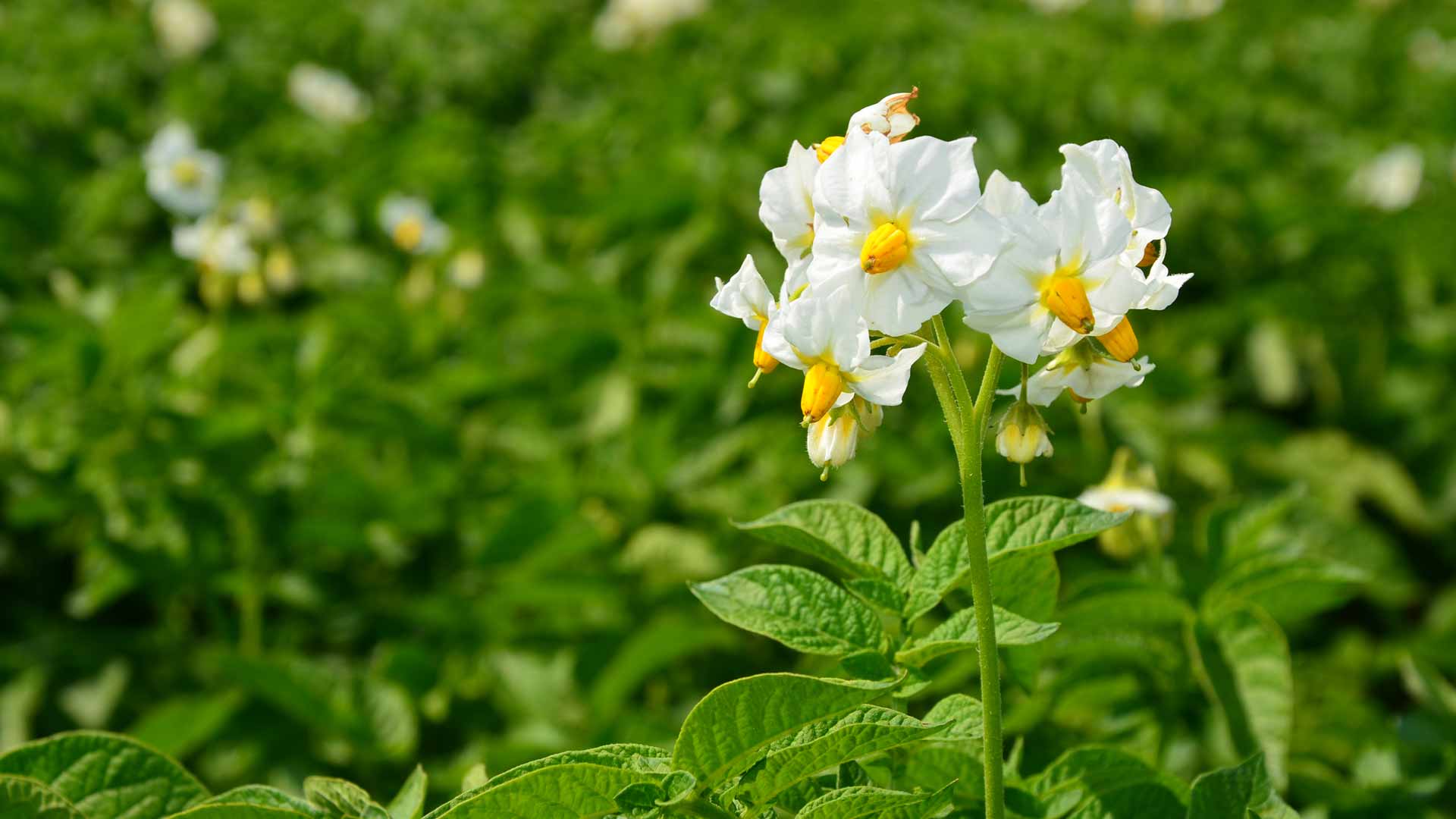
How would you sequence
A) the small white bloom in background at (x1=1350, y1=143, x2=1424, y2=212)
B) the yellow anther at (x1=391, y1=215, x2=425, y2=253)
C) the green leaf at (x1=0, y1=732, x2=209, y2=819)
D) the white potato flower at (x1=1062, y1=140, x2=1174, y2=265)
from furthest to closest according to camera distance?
the small white bloom in background at (x1=1350, y1=143, x2=1424, y2=212) → the yellow anther at (x1=391, y1=215, x2=425, y2=253) → the green leaf at (x1=0, y1=732, x2=209, y2=819) → the white potato flower at (x1=1062, y1=140, x2=1174, y2=265)

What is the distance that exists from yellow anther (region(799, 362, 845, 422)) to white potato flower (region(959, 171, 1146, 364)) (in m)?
0.11

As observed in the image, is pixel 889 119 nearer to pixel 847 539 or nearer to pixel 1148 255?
pixel 1148 255

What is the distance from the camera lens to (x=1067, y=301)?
923 millimetres

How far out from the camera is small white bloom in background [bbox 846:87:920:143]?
101 cm

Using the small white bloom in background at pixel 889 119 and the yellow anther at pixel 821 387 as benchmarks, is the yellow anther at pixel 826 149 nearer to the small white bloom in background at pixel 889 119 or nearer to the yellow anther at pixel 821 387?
the small white bloom in background at pixel 889 119

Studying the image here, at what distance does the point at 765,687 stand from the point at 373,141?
432 cm

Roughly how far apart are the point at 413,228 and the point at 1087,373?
9.65 feet

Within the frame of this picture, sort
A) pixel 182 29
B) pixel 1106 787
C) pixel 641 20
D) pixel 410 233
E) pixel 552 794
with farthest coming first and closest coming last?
1. pixel 641 20
2. pixel 182 29
3. pixel 410 233
4. pixel 1106 787
5. pixel 552 794

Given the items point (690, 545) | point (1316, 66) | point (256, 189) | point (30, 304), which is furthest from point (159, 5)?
point (1316, 66)

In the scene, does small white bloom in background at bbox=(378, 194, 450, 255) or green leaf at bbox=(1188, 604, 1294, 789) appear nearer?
green leaf at bbox=(1188, 604, 1294, 789)

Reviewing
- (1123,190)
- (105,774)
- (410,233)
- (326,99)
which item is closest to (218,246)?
(410,233)

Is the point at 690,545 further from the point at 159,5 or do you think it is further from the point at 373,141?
the point at 159,5

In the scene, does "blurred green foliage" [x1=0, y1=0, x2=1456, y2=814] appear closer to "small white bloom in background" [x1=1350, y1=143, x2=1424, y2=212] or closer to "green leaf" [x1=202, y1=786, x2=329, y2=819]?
"small white bloom in background" [x1=1350, y1=143, x2=1424, y2=212]

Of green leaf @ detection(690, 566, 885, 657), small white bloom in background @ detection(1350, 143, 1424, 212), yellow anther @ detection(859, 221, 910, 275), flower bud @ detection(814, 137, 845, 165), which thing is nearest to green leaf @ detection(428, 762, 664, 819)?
green leaf @ detection(690, 566, 885, 657)
